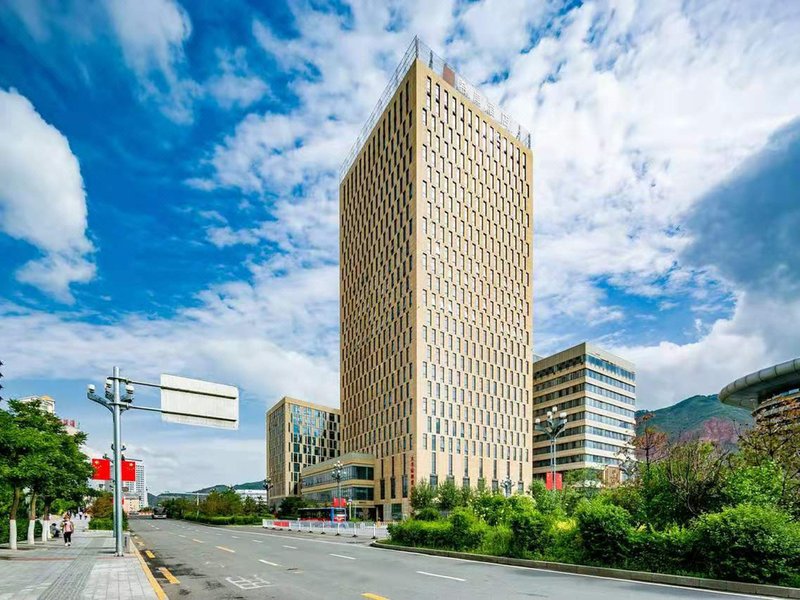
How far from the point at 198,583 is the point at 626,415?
353 feet

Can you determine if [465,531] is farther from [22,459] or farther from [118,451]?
[22,459]

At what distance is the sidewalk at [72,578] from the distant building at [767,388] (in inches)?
2022

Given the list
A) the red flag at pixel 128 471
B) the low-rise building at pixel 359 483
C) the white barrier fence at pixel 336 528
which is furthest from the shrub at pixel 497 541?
the low-rise building at pixel 359 483

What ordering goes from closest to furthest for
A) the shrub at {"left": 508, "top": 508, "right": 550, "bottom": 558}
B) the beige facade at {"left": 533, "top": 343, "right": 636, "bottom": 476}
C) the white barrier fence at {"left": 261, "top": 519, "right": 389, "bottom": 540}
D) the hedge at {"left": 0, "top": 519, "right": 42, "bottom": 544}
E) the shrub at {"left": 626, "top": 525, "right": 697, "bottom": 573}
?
1. the shrub at {"left": 626, "top": 525, "right": 697, "bottom": 573}
2. the shrub at {"left": 508, "top": 508, "right": 550, "bottom": 558}
3. the hedge at {"left": 0, "top": 519, "right": 42, "bottom": 544}
4. the white barrier fence at {"left": 261, "top": 519, "right": 389, "bottom": 540}
5. the beige facade at {"left": 533, "top": 343, "right": 636, "bottom": 476}

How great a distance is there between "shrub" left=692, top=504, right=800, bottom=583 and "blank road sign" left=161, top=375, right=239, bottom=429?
14737mm

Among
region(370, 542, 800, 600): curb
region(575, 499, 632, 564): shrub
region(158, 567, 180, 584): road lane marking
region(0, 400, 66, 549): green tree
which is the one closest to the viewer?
region(370, 542, 800, 600): curb

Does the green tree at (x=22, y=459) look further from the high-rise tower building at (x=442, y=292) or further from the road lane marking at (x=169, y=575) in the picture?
the high-rise tower building at (x=442, y=292)

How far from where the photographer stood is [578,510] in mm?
17422

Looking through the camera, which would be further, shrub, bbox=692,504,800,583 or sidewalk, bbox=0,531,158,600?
sidewalk, bbox=0,531,158,600

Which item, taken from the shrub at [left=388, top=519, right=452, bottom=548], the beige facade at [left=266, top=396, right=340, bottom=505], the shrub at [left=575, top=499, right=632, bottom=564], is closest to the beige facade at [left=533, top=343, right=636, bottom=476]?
the beige facade at [left=266, top=396, right=340, bottom=505]

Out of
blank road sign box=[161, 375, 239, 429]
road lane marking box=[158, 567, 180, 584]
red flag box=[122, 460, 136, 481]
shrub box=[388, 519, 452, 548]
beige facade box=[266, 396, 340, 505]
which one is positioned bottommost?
beige facade box=[266, 396, 340, 505]

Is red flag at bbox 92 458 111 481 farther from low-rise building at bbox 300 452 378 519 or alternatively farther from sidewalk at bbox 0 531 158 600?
low-rise building at bbox 300 452 378 519

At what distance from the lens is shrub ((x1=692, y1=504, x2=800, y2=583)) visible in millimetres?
12617

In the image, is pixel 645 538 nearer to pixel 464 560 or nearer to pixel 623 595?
pixel 623 595
